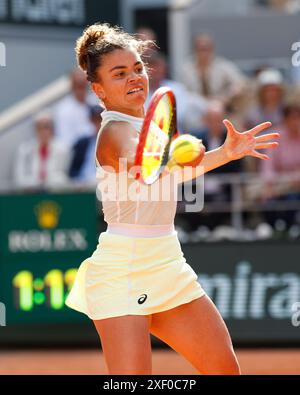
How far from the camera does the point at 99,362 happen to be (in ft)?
30.0

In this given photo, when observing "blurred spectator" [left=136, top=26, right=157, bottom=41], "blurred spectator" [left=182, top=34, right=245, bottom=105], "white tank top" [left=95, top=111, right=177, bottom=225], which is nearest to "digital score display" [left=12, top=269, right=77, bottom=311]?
"blurred spectator" [left=136, top=26, right=157, bottom=41]

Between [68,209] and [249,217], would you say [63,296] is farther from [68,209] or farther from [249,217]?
[249,217]

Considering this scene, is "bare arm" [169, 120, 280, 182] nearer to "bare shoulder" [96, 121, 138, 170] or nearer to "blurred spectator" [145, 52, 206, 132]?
"bare shoulder" [96, 121, 138, 170]

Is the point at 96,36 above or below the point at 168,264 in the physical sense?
above

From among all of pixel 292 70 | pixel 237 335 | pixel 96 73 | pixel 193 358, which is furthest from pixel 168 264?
pixel 292 70

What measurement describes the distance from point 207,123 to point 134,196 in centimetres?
557

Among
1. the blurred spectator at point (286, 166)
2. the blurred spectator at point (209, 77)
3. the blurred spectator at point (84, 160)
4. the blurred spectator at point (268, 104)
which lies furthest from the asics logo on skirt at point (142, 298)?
the blurred spectator at point (209, 77)

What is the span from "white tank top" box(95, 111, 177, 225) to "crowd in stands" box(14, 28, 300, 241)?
478 centimetres

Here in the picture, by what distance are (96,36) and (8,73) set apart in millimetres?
7500

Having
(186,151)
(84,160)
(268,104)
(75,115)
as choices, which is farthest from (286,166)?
(186,151)

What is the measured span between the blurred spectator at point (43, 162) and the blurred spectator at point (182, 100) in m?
0.99

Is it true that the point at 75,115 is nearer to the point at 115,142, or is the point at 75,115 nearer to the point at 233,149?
the point at 233,149

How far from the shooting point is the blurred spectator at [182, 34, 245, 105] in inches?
424

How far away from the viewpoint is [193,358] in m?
4.55
